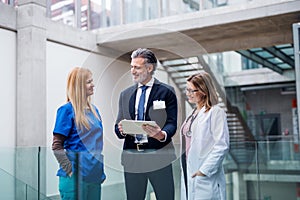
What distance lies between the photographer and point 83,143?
7.45 ft

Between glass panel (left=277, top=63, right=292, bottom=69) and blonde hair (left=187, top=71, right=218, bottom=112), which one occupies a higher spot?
glass panel (left=277, top=63, right=292, bottom=69)

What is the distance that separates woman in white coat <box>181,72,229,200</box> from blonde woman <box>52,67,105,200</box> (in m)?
0.48

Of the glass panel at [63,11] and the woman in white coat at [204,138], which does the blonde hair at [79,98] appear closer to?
the woman in white coat at [204,138]

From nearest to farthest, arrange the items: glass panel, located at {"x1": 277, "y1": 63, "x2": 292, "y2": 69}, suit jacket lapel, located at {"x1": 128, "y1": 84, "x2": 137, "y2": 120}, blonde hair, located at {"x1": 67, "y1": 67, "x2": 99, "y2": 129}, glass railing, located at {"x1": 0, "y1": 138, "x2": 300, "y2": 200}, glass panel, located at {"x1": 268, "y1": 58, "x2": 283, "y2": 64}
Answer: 1. suit jacket lapel, located at {"x1": 128, "y1": 84, "x2": 137, "y2": 120}
2. blonde hair, located at {"x1": 67, "y1": 67, "x2": 99, "y2": 129}
3. glass railing, located at {"x1": 0, "y1": 138, "x2": 300, "y2": 200}
4. glass panel, located at {"x1": 268, "y1": 58, "x2": 283, "y2": 64}
5. glass panel, located at {"x1": 277, "y1": 63, "x2": 292, "y2": 69}

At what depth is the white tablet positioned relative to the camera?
1.81 m

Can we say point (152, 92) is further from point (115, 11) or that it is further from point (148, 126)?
point (115, 11)

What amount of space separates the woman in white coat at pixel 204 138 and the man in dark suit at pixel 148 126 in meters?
0.11

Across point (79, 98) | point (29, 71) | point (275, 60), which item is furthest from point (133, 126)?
point (275, 60)

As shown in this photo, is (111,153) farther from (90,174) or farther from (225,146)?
(225,146)

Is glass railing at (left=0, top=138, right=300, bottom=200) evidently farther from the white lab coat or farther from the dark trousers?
the white lab coat

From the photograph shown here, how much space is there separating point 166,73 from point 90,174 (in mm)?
864

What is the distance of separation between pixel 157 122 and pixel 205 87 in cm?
30

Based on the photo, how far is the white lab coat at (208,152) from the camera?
198 cm

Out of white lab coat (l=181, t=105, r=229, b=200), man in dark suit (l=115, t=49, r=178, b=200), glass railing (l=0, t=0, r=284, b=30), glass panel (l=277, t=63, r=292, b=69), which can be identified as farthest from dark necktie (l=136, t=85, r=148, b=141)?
glass panel (l=277, t=63, r=292, b=69)
